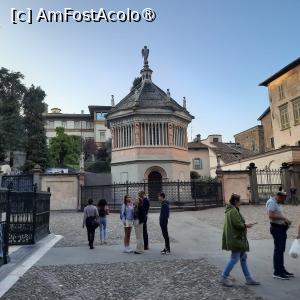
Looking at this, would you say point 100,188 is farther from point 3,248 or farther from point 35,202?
point 3,248

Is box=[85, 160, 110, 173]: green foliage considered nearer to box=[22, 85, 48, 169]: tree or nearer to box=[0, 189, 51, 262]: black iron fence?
box=[22, 85, 48, 169]: tree

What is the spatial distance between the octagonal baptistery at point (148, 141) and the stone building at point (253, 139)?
2995cm

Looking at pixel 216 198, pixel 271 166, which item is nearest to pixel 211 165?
pixel 271 166

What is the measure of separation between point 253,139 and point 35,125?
36.7 m

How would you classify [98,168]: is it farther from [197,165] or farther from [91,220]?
[91,220]

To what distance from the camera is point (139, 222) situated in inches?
457

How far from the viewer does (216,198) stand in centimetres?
2953

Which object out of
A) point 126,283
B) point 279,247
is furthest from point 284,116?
point 126,283

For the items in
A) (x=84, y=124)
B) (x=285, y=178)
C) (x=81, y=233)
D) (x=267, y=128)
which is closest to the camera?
(x=81, y=233)

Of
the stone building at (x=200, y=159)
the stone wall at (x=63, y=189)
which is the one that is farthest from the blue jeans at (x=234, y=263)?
the stone building at (x=200, y=159)

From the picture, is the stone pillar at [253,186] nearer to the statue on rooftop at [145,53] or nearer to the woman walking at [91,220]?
the statue on rooftop at [145,53]

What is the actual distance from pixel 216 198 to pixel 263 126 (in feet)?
113

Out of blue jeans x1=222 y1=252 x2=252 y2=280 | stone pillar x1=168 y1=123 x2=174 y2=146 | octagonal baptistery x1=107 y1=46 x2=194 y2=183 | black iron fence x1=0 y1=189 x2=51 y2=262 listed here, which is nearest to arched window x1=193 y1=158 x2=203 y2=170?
octagonal baptistery x1=107 y1=46 x2=194 y2=183

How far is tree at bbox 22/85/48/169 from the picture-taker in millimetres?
52125
